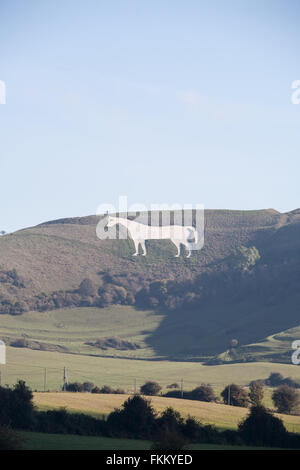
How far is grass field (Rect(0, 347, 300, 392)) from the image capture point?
11612 cm

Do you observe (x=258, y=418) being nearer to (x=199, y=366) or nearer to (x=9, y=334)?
(x=199, y=366)

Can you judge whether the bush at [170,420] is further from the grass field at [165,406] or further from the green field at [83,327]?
the green field at [83,327]

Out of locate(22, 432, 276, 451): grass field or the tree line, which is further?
the tree line

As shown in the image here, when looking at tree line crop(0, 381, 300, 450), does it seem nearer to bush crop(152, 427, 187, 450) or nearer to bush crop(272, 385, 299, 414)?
bush crop(152, 427, 187, 450)

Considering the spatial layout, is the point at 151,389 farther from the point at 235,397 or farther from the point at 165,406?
the point at 165,406

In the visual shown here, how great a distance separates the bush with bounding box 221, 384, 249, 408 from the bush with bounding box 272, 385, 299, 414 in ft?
9.69

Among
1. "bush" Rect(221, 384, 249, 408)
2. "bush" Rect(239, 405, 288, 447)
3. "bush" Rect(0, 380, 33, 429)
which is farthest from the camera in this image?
"bush" Rect(221, 384, 249, 408)

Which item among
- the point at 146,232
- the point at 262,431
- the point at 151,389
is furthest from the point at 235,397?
the point at 146,232

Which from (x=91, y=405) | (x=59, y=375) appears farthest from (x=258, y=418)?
(x=59, y=375)

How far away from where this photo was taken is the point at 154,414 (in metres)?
48.5

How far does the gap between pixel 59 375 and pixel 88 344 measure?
4122 cm

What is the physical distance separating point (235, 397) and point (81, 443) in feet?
119

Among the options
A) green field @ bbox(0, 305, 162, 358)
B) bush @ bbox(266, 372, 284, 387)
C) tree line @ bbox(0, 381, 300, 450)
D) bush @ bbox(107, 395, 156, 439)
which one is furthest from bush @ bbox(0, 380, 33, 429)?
green field @ bbox(0, 305, 162, 358)

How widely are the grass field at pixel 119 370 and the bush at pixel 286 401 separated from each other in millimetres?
33077
